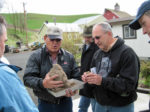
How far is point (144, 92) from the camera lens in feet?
21.1

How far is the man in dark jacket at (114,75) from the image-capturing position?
220cm

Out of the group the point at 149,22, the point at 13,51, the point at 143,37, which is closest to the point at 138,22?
the point at 149,22

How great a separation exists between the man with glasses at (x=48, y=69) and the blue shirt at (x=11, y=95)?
118cm

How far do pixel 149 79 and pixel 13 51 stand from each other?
2964cm

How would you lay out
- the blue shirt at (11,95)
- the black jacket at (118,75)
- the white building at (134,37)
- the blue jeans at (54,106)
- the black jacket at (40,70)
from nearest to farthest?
the blue shirt at (11,95)
the black jacket at (118,75)
the black jacket at (40,70)
the blue jeans at (54,106)
the white building at (134,37)

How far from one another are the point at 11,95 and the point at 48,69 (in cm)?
151

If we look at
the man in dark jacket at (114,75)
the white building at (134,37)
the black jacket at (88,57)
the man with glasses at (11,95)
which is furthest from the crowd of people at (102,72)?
the white building at (134,37)

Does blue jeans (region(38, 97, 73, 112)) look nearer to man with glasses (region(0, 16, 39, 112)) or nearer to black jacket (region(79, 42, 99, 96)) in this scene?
black jacket (region(79, 42, 99, 96))

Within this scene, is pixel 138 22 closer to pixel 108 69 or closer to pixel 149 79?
pixel 108 69

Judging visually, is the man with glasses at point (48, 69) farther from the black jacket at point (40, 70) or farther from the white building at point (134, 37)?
the white building at point (134, 37)

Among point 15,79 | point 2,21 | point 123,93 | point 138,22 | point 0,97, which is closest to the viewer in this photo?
point 0,97

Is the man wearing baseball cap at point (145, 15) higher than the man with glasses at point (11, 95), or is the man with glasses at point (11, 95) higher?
the man wearing baseball cap at point (145, 15)

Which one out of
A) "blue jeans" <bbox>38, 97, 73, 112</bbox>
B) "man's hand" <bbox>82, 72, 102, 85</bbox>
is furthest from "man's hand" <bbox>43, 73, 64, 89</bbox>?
"blue jeans" <bbox>38, 97, 73, 112</bbox>

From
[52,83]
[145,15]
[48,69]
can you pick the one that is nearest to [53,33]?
[48,69]
